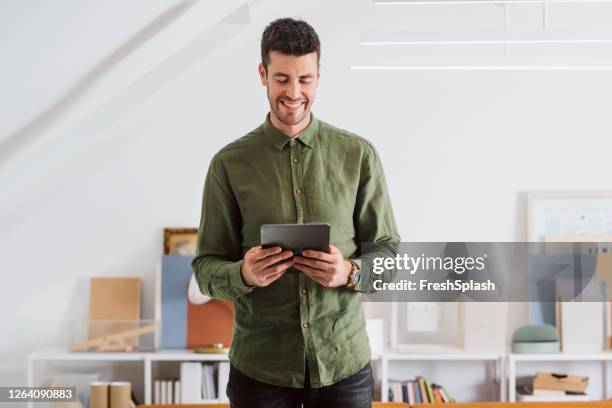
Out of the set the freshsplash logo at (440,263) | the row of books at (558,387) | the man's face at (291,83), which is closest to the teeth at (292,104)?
the man's face at (291,83)

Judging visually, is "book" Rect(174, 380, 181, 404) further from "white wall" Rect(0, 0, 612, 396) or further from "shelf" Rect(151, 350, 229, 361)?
"white wall" Rect(0, 0, 612, 396)

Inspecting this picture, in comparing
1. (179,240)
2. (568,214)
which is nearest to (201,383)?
(179,240)

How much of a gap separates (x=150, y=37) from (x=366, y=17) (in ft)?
6.12

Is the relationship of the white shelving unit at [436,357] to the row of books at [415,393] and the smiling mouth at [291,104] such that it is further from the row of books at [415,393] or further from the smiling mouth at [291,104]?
the smiling mouth at [291,104]

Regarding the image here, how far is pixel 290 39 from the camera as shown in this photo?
1.50 meters

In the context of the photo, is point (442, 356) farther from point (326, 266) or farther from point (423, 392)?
point (326, 266)

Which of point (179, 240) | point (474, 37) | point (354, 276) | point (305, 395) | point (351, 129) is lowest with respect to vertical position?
point (305, 395)

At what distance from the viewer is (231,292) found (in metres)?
1.51

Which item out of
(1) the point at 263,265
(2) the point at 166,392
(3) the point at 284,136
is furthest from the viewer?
(2) the point at 166,392

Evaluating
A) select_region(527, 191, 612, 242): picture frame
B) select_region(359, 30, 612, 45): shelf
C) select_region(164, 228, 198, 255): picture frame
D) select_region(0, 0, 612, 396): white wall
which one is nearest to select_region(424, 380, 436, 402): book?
select_region(0, 0, 612, 396): white wall

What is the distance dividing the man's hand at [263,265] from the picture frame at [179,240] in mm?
2952

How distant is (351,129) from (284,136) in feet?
9.60

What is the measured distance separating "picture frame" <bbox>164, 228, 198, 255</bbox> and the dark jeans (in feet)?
9.49

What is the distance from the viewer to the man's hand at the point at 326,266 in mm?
1457
